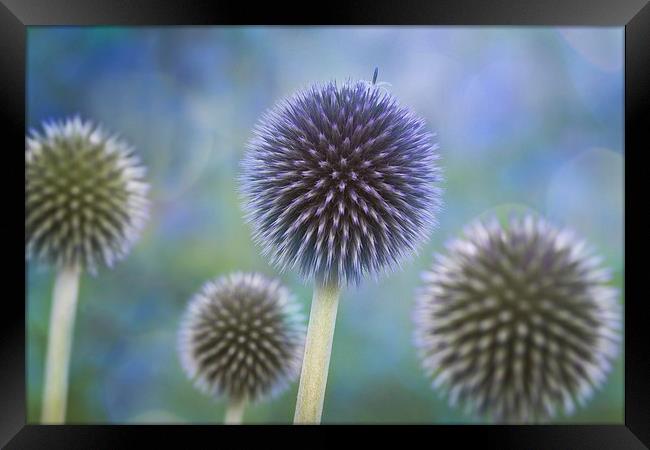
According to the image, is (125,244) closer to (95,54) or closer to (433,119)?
(95,54)

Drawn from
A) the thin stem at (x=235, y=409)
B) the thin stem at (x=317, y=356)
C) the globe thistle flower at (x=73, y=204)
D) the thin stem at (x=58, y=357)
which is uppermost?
the globe thistle flower at (x=73, y=204)

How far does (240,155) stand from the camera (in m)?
3.64

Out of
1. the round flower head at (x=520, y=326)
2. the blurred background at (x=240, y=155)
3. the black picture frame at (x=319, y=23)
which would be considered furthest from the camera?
the blurred background at (x=240, y=155)

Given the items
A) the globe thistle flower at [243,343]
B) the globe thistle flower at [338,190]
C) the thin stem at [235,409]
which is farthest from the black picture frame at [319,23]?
the globe thistle flower at [338,190]

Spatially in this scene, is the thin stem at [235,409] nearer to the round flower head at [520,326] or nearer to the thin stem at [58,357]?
the thin stem at [58,357]

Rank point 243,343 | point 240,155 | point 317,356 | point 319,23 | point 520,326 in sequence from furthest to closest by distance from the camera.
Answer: point 240,155 → point 319,23 → point 243,343 → point 317,356 → point 520,326

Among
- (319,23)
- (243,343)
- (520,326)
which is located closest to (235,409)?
(243,343)

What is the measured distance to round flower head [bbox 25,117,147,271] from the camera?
2221 millimetres

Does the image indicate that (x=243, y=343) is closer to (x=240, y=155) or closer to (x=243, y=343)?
(x=243, y=343)

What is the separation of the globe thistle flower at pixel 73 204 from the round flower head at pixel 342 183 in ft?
2.08

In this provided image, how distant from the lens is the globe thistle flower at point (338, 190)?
181 cm

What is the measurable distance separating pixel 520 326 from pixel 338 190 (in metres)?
0.64

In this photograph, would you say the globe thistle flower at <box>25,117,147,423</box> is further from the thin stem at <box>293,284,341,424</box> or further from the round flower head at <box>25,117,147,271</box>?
the thin stem at <box>293,284,341,424</box>

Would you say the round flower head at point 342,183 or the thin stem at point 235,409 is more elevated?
the round flower head at point 342,183
